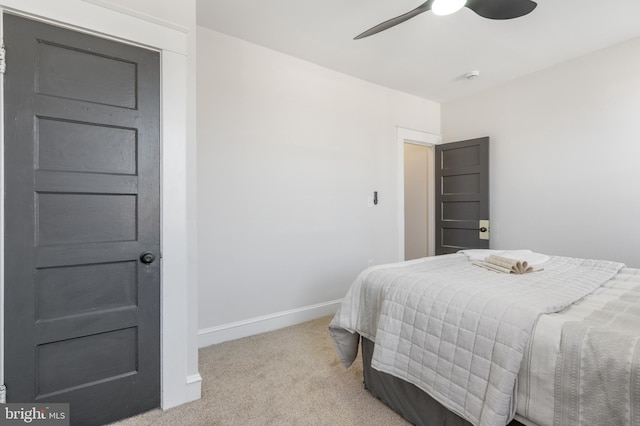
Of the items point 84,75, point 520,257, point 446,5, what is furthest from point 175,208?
point 520,257

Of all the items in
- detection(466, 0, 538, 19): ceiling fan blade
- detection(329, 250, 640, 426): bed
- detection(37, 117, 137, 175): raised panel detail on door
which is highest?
detection(466, 0, 538, 19): ceiling fan blade

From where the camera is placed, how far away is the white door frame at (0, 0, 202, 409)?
168 cm

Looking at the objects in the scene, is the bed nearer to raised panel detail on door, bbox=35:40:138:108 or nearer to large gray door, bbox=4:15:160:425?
large gray door, bbox=4:15:160:425

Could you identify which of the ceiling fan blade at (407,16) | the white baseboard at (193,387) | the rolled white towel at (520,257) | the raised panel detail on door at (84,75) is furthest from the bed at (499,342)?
the raised panel detail on door at (84,75)

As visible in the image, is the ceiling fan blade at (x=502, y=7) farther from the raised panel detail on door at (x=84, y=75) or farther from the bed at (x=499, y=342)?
the raised panel detail on door at (x=84, y=75)

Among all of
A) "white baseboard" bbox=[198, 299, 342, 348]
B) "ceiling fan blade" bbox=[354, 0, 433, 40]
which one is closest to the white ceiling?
"ceiling fan blade" bbox=[354, 0, 433, 40]

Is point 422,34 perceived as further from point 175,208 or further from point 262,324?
point 262,324

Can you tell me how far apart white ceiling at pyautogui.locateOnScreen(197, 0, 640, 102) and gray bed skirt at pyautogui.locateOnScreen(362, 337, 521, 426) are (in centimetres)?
234

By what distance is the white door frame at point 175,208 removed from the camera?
1.68m

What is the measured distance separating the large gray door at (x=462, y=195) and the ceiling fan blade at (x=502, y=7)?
2018mm

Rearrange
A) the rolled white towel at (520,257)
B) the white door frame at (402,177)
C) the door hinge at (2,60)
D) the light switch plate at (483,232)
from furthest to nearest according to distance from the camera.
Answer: the white door frame at (402,177)
the light switch plate at (483,232)
the rolled white towel at (520,257)
the door hinge at (2,60)

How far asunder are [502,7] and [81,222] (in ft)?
8.41

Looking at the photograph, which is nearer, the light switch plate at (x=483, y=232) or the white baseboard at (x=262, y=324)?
the white baseboard at (x=262, y=324)

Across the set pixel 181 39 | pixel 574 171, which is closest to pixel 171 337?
pixel 181 39
